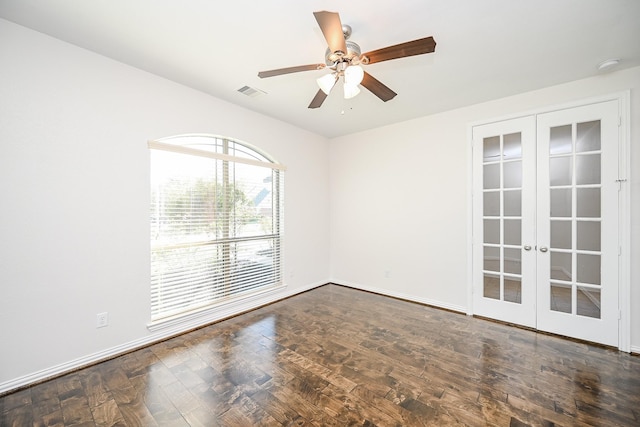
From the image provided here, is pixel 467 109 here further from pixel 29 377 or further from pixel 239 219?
pixel 29 377

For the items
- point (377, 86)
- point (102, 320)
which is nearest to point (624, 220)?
point (377, 86)

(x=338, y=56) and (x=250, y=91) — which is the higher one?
(x=250, y=91)

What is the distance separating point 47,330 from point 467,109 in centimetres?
501

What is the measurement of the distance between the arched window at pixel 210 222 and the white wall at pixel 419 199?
136 cm

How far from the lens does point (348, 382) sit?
207 cm

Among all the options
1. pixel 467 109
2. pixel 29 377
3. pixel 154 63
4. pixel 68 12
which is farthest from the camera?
pixel 467 109

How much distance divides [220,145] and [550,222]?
4.05 m

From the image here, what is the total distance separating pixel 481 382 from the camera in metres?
2.06

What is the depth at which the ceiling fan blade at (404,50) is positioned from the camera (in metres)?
1.59

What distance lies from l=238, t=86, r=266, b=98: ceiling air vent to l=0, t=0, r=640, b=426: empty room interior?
32 millimetres

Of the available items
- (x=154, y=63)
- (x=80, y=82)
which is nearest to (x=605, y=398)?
(x=154, y=63)

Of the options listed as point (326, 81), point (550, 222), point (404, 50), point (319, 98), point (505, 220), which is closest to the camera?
point (404, 50)

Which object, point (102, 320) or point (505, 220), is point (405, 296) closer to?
point (505, 220)

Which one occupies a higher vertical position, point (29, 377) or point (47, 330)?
point (47, 330)
